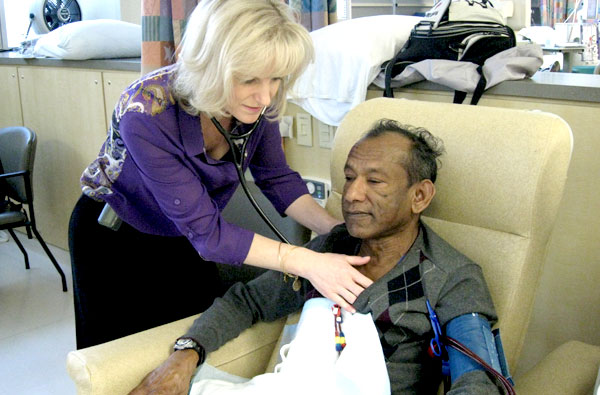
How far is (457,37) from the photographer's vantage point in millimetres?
1890

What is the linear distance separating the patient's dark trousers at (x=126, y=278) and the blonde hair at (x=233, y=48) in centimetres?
50

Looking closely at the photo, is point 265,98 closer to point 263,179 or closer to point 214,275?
point 263,179

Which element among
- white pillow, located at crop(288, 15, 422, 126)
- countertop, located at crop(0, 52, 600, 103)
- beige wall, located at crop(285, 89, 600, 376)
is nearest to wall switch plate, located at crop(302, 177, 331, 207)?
white pillow, located at crop(288, 15, 422, 126)

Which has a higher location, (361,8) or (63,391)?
(361,8)

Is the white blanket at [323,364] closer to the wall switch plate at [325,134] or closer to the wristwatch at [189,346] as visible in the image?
the wristwatch at [189,346]

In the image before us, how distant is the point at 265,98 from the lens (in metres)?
1.29

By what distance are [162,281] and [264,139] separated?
48 centimetres

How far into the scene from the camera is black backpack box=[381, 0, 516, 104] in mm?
1841

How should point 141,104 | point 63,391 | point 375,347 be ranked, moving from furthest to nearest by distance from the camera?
point 63,391 < point 141,104 < point 375,347

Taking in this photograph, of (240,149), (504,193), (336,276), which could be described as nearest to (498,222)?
(504,193)

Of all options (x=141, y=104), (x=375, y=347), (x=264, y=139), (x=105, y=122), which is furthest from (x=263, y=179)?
(x=105, y=122)

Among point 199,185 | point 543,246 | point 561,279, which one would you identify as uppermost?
point 199,185

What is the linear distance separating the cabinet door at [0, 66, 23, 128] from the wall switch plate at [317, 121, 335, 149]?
2.11 m

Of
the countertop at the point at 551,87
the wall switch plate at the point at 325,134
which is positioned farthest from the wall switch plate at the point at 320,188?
the countertop at the point at 551,87
